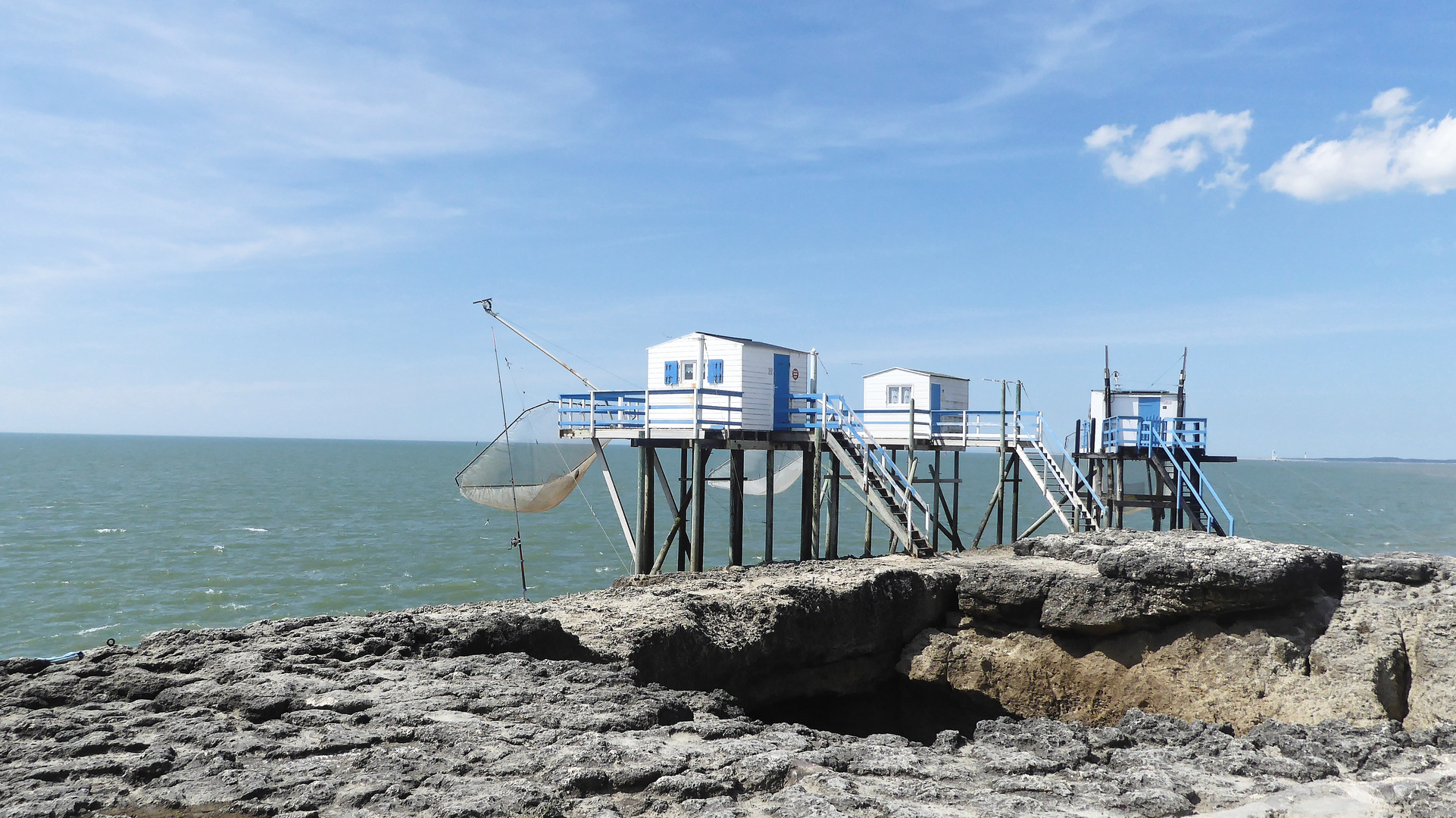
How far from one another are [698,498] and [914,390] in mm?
9846

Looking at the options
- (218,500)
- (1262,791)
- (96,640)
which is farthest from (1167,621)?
(218,500)

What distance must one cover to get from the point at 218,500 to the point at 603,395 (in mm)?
45248

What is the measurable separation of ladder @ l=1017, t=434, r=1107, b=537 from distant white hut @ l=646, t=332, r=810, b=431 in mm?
5591

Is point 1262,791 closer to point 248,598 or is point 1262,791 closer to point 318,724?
point 318,724

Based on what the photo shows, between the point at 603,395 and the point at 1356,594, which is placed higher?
the point at 603,395

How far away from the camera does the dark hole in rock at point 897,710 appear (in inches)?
512

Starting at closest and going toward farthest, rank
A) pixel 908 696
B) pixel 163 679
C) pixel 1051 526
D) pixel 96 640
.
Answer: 1. pixel 163 679
2. pixel 908 696
3. pixel 96 640
4. pixel 1051 526

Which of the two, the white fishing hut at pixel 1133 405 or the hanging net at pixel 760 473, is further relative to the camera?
the hanging net at pixel 760 473

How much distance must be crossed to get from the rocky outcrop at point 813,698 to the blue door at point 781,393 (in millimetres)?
6727

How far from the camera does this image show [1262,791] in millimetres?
6617

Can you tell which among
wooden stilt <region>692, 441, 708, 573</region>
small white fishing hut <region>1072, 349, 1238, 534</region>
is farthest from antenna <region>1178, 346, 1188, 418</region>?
wooden stilt <region>692, 441, 708, 573</region>

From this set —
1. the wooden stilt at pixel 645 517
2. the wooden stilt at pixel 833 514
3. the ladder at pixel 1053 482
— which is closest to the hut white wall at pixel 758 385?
the wooden stilt at pixel 833 514

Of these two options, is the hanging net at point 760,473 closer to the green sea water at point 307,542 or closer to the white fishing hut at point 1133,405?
the green sea water at point 307,542

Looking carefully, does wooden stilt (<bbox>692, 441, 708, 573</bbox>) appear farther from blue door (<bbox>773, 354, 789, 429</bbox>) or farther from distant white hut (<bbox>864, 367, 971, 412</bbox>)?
distant white hut (<bbox>864, 367, 971, 412</bbox>)
